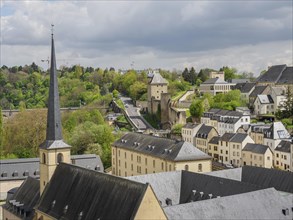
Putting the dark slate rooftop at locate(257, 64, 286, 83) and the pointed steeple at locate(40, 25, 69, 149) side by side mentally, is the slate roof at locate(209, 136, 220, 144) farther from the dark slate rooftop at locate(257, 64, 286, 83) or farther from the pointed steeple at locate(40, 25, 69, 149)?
the pointed steeple at locate(40, 25, 69, 149)

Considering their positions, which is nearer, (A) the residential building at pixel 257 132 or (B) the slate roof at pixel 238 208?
(B) the slate roof at pixel 238 208

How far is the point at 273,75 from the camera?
129 metres

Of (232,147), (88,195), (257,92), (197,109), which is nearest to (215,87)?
(257,92)

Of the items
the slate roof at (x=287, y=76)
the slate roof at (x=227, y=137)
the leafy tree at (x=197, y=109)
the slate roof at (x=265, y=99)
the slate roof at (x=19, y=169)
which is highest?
the slate roof at (x=287, y=76)

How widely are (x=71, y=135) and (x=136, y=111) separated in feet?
127

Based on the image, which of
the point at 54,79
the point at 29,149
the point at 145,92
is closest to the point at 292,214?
the point at 54,79

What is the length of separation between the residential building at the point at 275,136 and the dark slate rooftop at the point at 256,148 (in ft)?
10.4

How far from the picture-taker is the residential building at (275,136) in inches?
3191

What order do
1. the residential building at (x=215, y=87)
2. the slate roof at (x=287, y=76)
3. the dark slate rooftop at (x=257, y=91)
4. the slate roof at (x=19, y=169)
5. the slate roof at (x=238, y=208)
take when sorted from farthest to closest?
the residential building at (x=215, y=87) → the slate roof at (x=287, y=76) → the dark slate rooftop at (x=257, y=91) → the slate roof at (x=19, y=169) → the slate roof at (x=238, y=208)

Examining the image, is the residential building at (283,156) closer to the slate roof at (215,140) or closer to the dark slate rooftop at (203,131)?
the slate roof at (215,140)

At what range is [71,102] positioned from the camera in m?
162

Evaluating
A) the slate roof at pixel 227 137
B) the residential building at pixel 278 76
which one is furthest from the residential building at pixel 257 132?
the residential building at pixel 278 76

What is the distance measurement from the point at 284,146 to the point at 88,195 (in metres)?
50.5

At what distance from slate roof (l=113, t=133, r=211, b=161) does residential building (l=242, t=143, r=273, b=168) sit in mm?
19085
